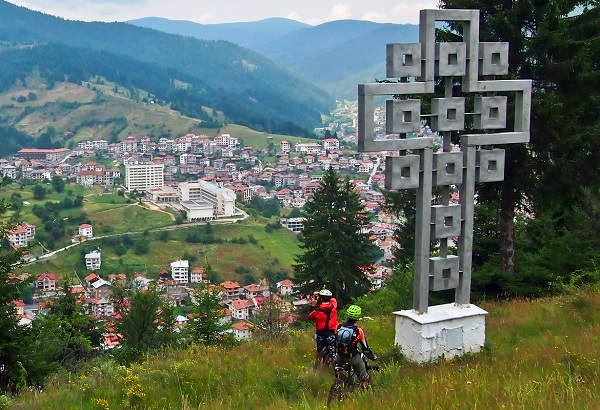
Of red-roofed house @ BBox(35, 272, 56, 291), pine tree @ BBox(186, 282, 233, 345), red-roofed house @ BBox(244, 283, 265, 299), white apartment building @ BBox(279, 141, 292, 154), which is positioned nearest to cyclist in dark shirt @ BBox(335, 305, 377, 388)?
pine tree @ BBox(186, 282, 233, 345)

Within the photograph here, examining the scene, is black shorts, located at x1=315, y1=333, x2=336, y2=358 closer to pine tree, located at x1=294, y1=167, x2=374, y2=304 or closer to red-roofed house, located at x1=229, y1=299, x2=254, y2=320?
pine tree, located at x1=294, y1=167, x2=374, y2=304

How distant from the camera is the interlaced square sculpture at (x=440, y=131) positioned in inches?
213

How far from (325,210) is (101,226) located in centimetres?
4688

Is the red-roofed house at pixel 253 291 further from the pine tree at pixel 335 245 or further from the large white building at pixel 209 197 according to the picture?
the pine tree at pixel 335 245

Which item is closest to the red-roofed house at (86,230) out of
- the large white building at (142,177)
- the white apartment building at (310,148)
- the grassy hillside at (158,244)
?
the grassy hillside at (158,244)

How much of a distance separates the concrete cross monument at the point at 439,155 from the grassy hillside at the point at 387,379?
25cm

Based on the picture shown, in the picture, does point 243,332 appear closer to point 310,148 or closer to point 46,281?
point 46,281

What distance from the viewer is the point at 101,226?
61.8m

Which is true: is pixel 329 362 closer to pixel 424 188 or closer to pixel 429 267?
pixel 429 267

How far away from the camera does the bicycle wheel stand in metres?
4.27

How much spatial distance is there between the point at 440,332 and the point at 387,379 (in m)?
1.01

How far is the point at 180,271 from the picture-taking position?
50062 millimetres

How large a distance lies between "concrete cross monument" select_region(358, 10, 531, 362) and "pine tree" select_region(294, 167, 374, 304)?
1251 cm

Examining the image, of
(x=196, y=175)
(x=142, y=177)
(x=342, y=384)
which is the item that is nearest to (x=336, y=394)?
(x=342, y=384)
